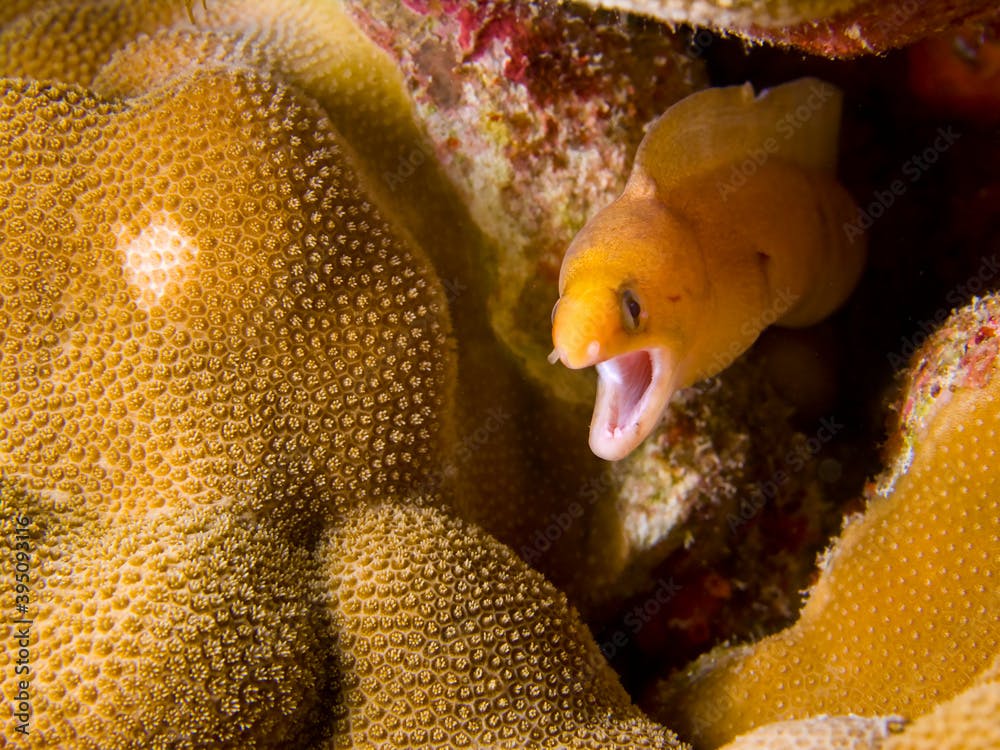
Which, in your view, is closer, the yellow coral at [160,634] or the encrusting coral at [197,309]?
the yellow coral at [160,634]

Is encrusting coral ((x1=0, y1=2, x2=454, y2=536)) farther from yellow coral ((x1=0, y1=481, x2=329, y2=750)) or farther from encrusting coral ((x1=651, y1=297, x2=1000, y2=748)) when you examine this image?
encrusting coral ((x1=651, y1=297, x2=1000, y2=748))

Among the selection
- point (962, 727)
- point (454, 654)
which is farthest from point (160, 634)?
point (962, 727)

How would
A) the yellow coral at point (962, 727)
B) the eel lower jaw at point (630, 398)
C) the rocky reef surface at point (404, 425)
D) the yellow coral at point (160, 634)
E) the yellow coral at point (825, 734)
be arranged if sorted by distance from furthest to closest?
1. the eel lower jaw at point (630, 398)
2. the rocky reef surface at point (404, 425)
3. the yellow coral at point (160, 634)
4. the yellow coral at point (825, 734)
5. the yellow coral at point (962, 727)

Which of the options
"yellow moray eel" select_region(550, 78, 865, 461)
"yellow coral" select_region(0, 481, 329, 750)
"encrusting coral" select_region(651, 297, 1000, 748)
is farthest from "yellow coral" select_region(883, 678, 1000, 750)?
"yellow coral" select_region(0, 481, 329, 750)

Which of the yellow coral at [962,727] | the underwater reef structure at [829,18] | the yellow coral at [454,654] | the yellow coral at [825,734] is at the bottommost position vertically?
the yellow coral at [454,654]

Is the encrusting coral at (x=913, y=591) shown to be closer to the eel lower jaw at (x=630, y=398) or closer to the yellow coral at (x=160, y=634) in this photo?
the eel lower jaw at (x=630, y=398)

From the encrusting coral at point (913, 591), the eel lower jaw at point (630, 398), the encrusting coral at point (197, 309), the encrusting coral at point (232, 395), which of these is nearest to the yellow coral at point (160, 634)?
the encrusting coral at point (232, 395)
